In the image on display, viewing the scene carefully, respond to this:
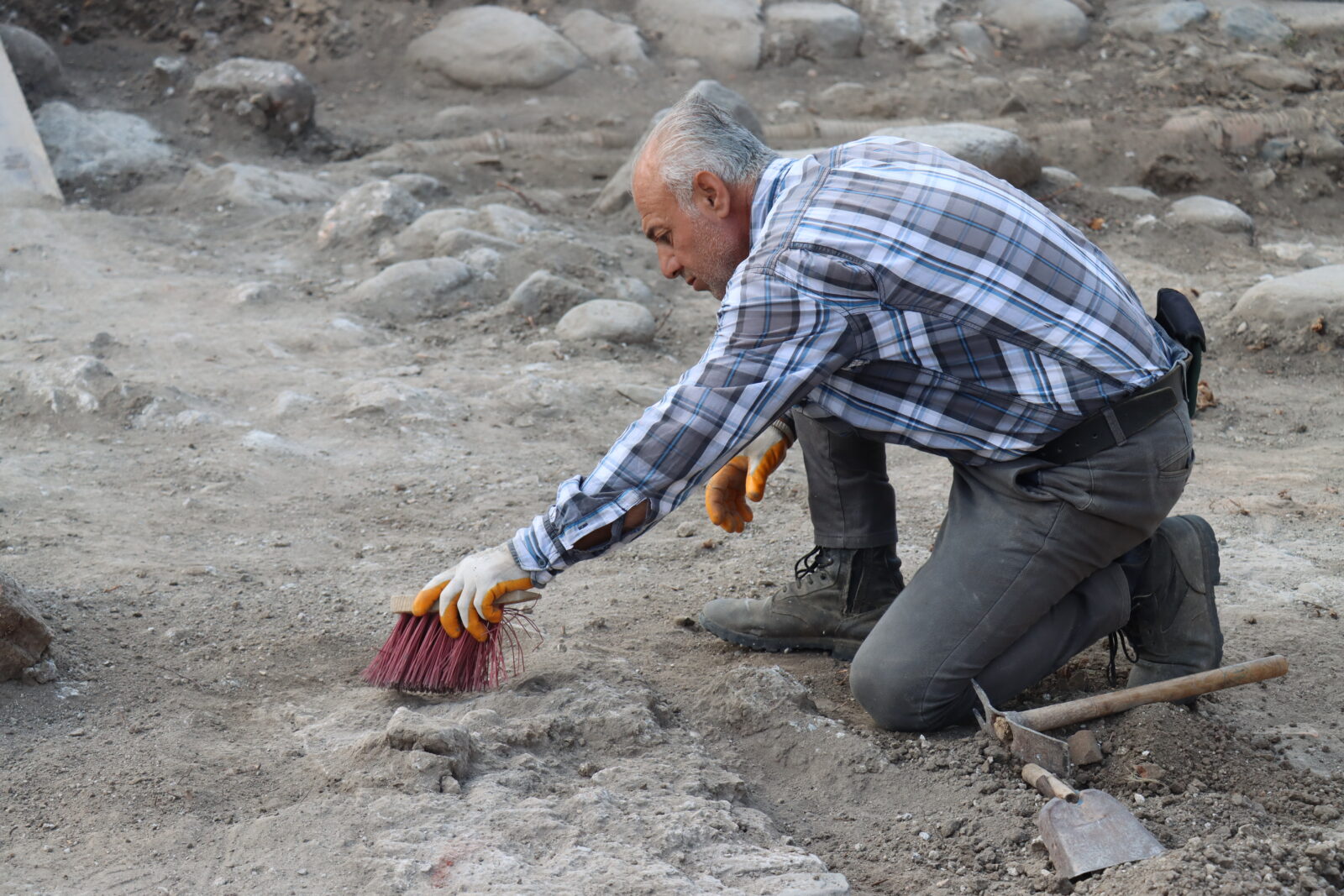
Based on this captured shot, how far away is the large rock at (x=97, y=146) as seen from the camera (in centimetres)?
690

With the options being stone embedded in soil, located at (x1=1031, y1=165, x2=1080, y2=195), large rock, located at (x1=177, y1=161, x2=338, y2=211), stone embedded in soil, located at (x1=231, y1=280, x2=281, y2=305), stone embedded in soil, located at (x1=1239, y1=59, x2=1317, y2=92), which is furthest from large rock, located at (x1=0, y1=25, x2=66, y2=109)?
stone embedded in soil, located at (x1=1239, y1=59, x2=1317, y2=92)

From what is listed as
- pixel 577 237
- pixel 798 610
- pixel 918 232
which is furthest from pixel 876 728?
pixel 577 237

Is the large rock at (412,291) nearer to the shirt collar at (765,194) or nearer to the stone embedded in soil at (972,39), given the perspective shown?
the shirt collar at (765,194)

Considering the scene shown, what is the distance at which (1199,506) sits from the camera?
367cm

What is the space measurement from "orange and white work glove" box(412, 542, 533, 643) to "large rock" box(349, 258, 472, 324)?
10.5ft

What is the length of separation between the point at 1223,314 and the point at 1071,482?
3428mm

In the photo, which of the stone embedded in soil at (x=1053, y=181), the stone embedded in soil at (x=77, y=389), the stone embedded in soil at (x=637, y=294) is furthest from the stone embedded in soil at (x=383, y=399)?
the stone embedded in soil at (x=1053, y=181)

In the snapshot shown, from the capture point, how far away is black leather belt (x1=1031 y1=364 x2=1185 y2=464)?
2.38m

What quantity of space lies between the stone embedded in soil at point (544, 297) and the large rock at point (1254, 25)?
636 centimetres

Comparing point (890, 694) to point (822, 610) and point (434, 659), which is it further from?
point (434, 659)

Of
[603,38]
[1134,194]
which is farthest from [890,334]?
[603,38]

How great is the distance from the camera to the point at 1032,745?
2.32 metres

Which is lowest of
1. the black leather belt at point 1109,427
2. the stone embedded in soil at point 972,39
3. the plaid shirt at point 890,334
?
the stone embedded in soil at point 972,39

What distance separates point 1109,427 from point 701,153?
989mm
